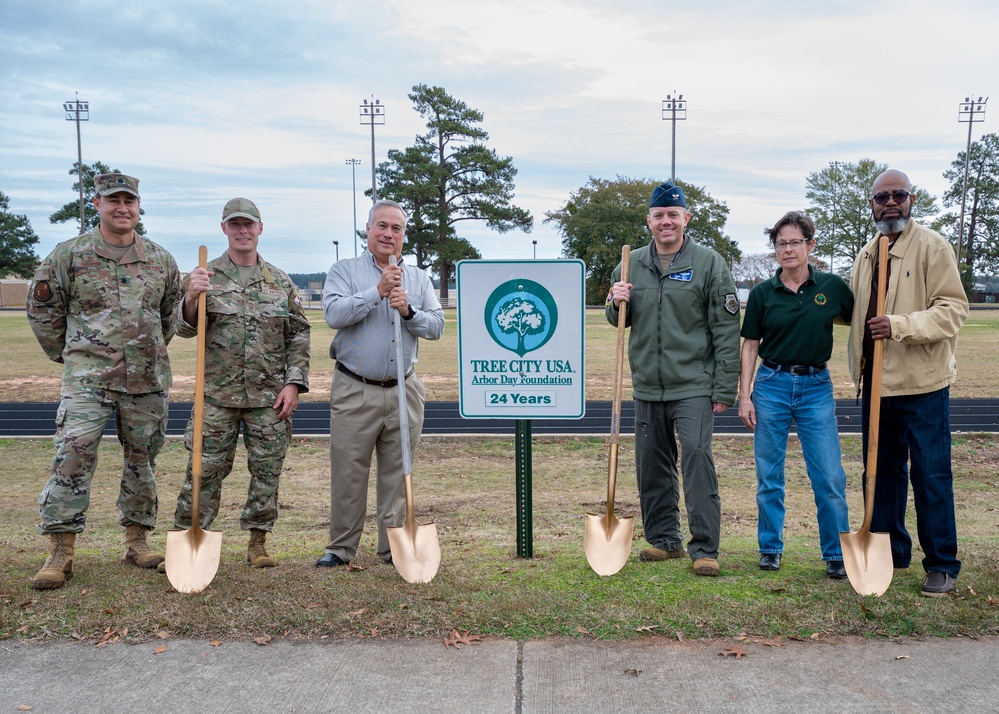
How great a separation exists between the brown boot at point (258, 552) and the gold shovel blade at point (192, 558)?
0.38 metres

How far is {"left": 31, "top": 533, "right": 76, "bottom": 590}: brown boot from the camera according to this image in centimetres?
421

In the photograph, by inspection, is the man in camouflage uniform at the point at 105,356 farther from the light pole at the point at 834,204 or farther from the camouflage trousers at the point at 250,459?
the light pole at the point at 834,204

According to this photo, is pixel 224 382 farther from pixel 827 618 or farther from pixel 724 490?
pixel 724 490

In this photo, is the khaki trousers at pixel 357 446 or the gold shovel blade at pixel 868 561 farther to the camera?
the khaki trousers at pixel 357 446

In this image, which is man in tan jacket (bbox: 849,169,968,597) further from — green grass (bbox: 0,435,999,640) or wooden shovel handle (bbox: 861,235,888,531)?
green grass (bbox: 0,435,999,640)

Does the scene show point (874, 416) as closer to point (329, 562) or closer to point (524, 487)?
point (524, 487)

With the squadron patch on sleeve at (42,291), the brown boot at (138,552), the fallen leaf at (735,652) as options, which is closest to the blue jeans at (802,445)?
the fallen leaf at (735,652)

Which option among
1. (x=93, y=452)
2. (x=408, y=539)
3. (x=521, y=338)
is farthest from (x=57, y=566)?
(x=521, y=338)

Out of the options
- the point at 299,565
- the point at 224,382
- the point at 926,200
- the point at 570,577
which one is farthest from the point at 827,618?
the point at 926,200

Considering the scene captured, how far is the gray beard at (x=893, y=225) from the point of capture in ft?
14.3

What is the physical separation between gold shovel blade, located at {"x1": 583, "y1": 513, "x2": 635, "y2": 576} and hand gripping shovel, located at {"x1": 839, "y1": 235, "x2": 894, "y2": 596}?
102 centimetres

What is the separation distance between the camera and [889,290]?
4402 millimetres

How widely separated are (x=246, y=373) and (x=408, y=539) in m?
1.24

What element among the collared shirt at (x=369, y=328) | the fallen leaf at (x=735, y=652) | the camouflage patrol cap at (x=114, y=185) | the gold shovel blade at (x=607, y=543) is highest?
the camouflage patrol cap at (x=114, y=185)
